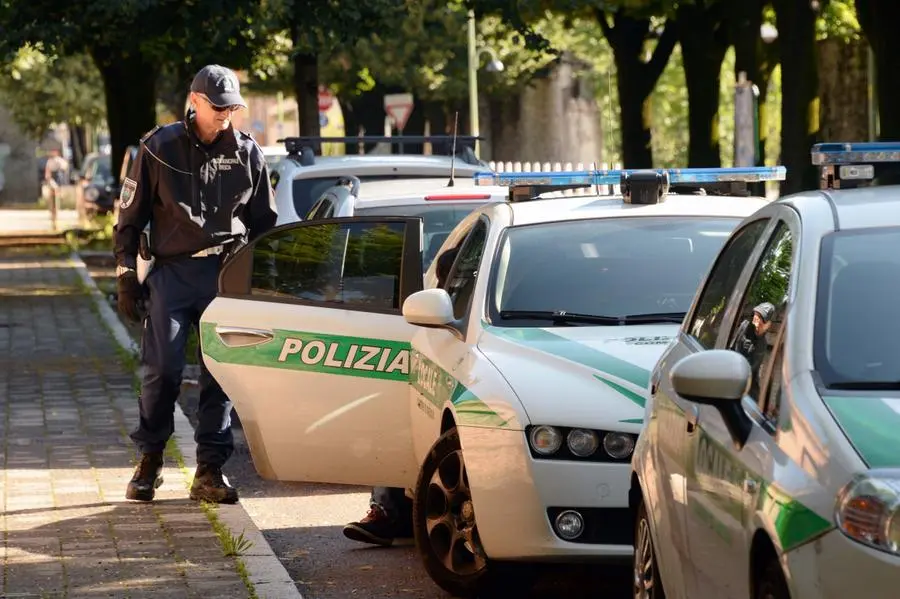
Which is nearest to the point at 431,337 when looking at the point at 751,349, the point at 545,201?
the point at 545,201

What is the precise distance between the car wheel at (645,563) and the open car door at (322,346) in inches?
81.5

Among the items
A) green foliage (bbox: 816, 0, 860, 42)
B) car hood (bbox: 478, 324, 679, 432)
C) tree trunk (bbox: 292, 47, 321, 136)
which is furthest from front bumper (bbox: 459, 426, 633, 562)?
green foliage (bbox: 816, 0, 860, 42)

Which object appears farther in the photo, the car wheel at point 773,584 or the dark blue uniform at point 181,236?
the dark blue uniform at point 181,236

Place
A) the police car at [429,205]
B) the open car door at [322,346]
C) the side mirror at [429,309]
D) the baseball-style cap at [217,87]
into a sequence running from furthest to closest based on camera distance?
1. the police car at [429,205]
2. the baseball-style cap at [217,87]
3. the open car door at [322,346]
4. the side mirror at [429,309]

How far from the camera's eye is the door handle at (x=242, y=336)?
819cm

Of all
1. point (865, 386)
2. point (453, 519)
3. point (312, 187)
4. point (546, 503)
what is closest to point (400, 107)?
point (312, 187)

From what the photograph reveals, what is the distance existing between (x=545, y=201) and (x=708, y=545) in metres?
3.75

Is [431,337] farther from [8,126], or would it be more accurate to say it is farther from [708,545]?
[8,126]

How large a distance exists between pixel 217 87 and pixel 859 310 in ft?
15.6

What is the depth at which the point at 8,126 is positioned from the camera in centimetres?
6288

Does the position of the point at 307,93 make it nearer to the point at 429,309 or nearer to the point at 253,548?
the point at 253,548

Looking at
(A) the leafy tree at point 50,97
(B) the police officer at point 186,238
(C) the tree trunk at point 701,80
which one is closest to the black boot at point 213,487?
(B) the police officer at point 186,238

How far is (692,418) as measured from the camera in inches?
195

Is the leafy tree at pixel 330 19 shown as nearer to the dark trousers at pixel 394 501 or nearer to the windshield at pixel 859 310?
the dark trousers at pixel 394 501
